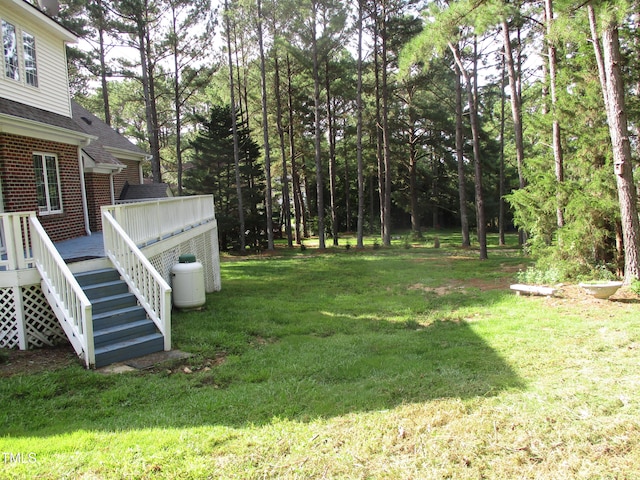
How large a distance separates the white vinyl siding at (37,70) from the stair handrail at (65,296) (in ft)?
17.3

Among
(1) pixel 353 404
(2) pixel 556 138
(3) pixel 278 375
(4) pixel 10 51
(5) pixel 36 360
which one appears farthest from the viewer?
(2) pixel 556 138

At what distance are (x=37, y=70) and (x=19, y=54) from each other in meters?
0.69

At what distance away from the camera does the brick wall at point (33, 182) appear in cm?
883

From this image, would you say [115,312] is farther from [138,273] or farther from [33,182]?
[33,182]

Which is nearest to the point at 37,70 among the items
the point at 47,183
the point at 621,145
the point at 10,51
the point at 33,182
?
the point at 10,51

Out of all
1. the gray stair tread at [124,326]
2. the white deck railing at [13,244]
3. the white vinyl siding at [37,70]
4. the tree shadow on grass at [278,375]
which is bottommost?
the tree shadow on grass at [278,375]

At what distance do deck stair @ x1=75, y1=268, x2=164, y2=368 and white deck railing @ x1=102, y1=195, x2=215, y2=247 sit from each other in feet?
2.81

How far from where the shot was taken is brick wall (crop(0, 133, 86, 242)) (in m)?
8.83

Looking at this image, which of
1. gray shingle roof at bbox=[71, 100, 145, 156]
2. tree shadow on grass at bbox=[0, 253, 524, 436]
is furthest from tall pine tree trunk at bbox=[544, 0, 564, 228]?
gray shingle roof at bbox=[71, 100, 145, 156]

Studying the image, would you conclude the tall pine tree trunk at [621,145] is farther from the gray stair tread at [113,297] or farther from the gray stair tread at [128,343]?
the gray stair tread at [113,297]

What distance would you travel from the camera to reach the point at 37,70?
10.4 m

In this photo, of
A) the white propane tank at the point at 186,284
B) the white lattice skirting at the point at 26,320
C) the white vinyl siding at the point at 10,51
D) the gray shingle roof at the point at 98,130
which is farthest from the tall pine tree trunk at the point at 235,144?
the white lattice skirting at the point at 26,320

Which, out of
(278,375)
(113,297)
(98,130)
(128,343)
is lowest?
(278,375)

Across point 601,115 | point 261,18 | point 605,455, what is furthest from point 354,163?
point 605,455
